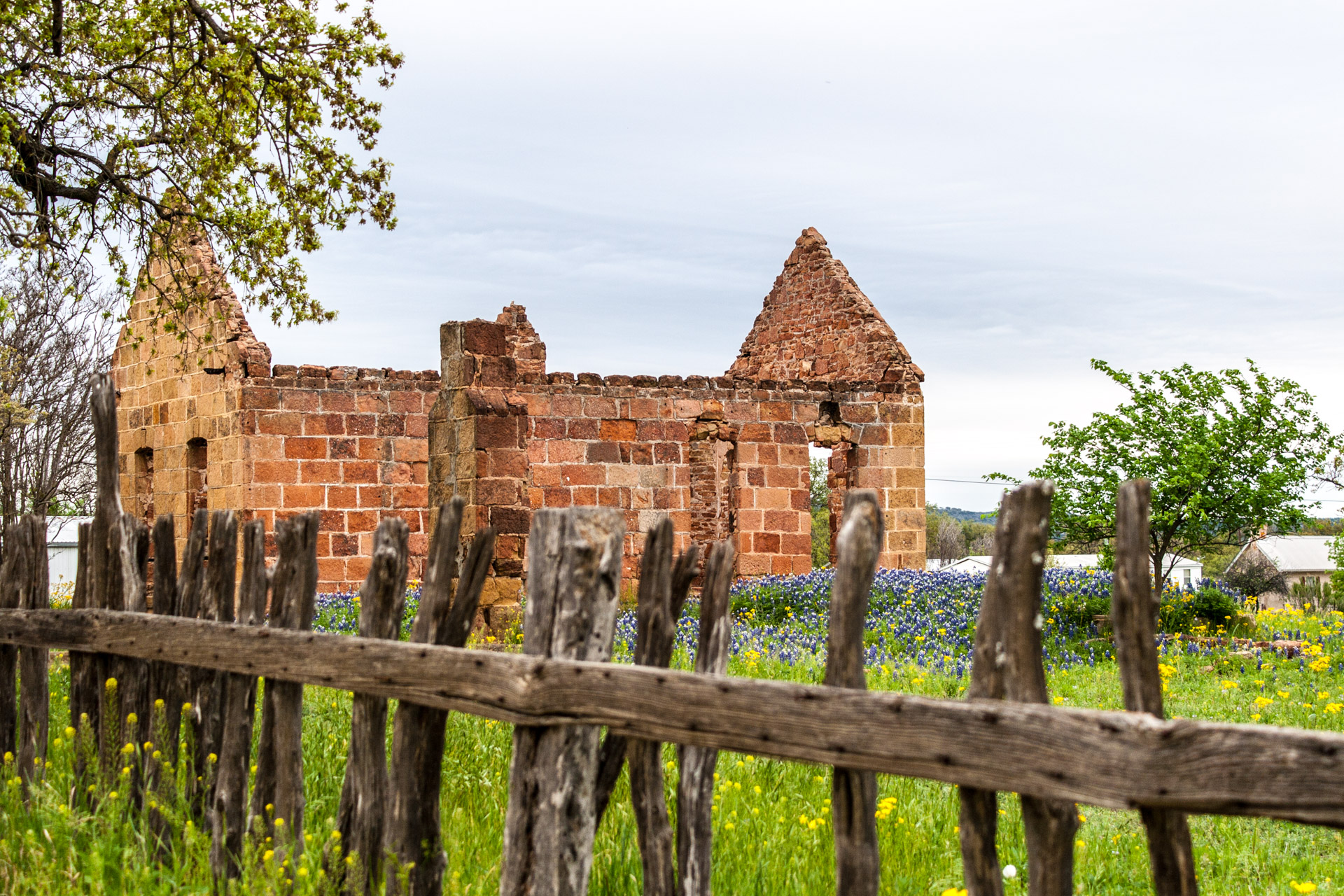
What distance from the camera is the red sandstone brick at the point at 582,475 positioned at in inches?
677

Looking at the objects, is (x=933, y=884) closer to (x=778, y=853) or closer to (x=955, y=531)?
(x=778, y=853)

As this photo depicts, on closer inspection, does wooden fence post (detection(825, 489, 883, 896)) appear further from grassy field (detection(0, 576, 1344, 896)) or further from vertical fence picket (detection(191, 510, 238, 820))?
vertical fence picket (detection(191, 510, 238, 820))

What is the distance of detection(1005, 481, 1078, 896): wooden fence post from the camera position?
9.05ft

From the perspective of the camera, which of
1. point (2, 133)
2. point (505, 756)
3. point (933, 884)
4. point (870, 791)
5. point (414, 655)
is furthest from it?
point (2, 133)

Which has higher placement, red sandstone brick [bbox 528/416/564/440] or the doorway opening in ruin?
red sandstone brick [bbox 528/416/564/440]

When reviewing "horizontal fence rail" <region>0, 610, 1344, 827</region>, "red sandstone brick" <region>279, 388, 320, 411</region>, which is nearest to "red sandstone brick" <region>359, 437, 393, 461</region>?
"red sandstone brick" <region>279, 388, 320, 411</region>

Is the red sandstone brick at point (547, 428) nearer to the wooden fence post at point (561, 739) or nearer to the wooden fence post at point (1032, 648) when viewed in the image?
the wooden fence post at point (561, 739)

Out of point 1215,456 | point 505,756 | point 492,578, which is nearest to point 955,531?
point 1215,456

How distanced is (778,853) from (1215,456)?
13742mm

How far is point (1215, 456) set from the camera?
54.5ft

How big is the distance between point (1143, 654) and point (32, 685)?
5246mm

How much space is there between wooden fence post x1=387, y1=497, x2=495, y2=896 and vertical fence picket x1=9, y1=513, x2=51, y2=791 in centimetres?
275

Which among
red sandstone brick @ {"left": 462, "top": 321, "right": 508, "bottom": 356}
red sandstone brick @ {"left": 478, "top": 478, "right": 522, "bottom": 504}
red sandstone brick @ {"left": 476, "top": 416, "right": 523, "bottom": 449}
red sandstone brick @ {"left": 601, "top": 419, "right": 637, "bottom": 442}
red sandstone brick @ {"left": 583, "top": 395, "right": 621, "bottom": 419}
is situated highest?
red sandstone brick @ {"left": 462, "top": 321, "right": 508, "bottom": 356}

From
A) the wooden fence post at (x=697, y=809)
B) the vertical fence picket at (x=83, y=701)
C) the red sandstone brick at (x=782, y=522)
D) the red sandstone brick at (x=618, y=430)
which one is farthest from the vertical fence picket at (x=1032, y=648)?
the red sandstone brick at (x=782, y=522)
